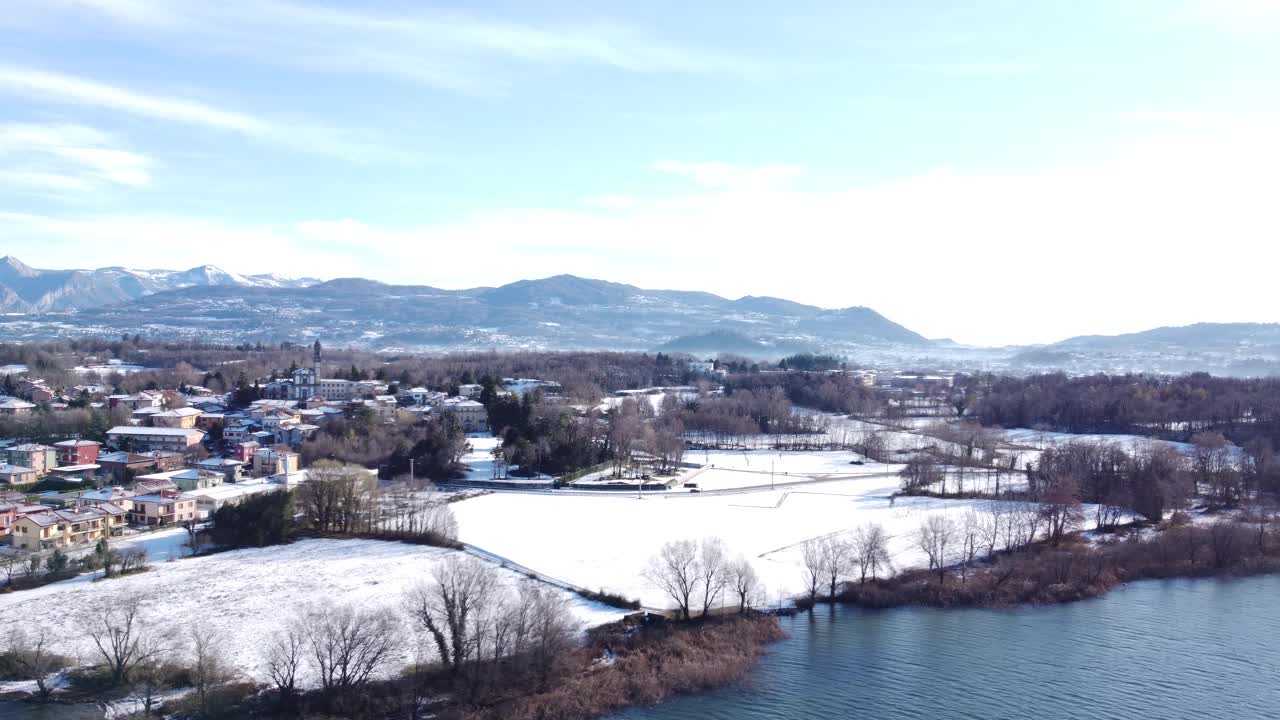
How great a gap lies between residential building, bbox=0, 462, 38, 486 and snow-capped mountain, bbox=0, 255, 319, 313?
13340 centimetres

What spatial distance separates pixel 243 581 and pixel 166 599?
118 centimetres

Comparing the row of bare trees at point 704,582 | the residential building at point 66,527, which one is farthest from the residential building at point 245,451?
the row of bare trees at point 704,582

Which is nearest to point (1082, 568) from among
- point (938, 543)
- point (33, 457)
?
point (938, 543)

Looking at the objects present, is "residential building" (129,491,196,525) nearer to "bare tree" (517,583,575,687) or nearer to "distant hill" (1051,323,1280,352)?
"bare tree" (517,583,575,687)

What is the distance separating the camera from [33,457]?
75.9ft

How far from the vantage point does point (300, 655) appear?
10.9 metres

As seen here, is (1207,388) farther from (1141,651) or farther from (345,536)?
(345,536)

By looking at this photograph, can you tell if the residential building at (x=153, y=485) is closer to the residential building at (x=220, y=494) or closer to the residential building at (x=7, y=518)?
the residential building at (x=220, y=494)

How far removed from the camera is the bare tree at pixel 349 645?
33.0ft

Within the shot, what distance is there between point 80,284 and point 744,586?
182 metres

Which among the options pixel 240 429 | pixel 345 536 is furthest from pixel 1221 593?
pixel 240 429

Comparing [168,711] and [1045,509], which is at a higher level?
[1045,509]

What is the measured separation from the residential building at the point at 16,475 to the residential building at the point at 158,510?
5.80m

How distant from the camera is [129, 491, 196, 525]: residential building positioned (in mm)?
18297
